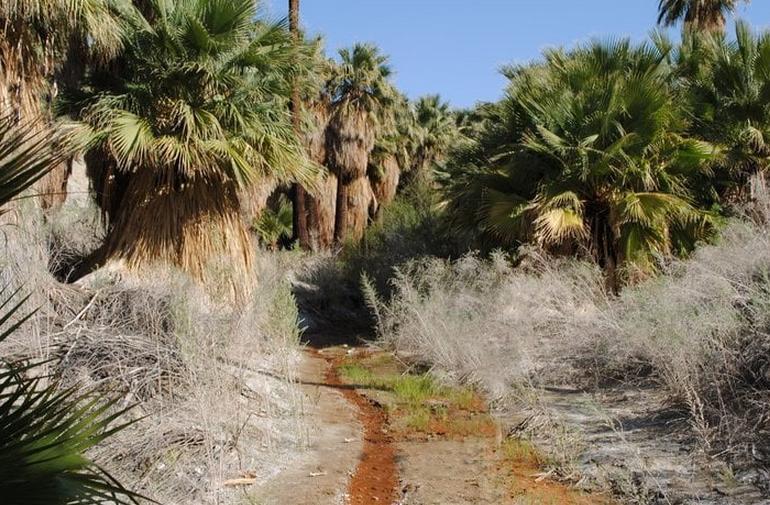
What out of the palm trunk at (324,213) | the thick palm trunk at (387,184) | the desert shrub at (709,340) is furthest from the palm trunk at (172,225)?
the thick palm trunk at (387,184)

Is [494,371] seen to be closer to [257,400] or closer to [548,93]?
[257,400]

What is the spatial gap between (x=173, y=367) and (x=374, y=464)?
2.18 metres

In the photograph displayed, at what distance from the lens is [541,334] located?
432 inches

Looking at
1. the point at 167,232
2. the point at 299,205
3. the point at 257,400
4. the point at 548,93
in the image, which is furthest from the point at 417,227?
the point at 257,400

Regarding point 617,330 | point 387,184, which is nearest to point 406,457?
point 617,330

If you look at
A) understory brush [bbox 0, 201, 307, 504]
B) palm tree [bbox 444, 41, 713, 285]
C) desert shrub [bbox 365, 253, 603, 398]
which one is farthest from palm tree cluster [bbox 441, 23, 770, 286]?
understory brush [bbox 0, 201, 307, 504]

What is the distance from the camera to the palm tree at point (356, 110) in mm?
27859

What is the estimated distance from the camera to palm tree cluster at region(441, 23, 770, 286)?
13250 mm

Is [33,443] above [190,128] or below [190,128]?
below

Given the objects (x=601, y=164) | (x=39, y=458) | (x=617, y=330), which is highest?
(x=601, y=164)

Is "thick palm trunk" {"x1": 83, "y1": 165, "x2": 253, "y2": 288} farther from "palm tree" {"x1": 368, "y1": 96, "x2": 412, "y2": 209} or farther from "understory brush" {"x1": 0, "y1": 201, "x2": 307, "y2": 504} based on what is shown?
"palm tree" {"x1": 368, "y1": 96, "x2": 412, "y2": 209}

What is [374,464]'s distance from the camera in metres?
7.71

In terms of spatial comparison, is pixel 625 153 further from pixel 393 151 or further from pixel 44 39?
pixel 393 151

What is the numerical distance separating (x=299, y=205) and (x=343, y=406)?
1568cm
